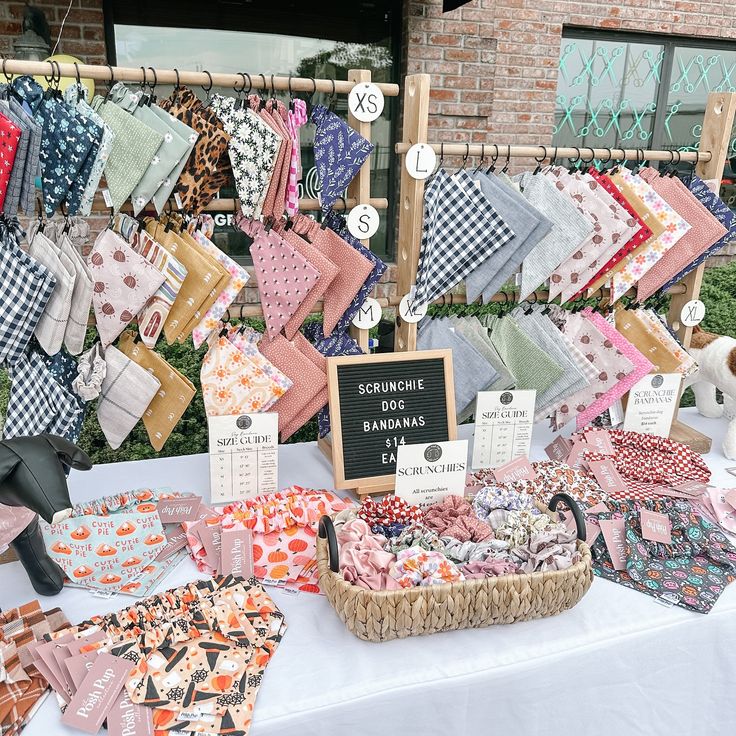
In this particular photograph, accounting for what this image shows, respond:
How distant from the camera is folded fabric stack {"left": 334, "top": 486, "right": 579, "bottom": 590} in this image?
108cm

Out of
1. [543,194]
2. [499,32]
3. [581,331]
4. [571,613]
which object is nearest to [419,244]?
[543,194]

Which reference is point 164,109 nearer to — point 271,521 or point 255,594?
point 271,521

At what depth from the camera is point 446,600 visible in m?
1.01

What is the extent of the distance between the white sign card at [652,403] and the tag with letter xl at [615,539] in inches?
21.5

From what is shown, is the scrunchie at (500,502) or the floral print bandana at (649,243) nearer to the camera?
the scrunchie at (500,502)

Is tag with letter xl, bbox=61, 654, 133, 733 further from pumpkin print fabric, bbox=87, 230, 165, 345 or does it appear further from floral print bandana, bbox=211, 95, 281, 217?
floral print bandana, bbox=211, 95, 281, 217

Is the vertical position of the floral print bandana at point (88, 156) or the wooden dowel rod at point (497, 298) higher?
the floral print bandana at point (88, 156)

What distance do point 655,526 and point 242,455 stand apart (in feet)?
3.10

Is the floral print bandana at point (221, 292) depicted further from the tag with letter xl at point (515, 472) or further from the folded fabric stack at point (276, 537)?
the tag with letter xl at point (515, 472)

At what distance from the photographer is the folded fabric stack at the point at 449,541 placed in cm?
108

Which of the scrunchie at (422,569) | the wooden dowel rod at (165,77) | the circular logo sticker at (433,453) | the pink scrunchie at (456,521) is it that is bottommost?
the pink scrunchie at (456,521)

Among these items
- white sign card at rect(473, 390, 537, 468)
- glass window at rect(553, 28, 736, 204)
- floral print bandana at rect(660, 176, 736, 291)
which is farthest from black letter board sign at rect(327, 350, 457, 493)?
glass window at rect(553, 28, 736, 204)

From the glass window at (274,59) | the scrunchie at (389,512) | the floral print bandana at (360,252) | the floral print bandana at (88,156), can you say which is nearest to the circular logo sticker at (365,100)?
the floral print bandana at (360,252)

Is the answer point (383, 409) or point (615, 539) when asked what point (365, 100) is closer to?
point (383, 409)
